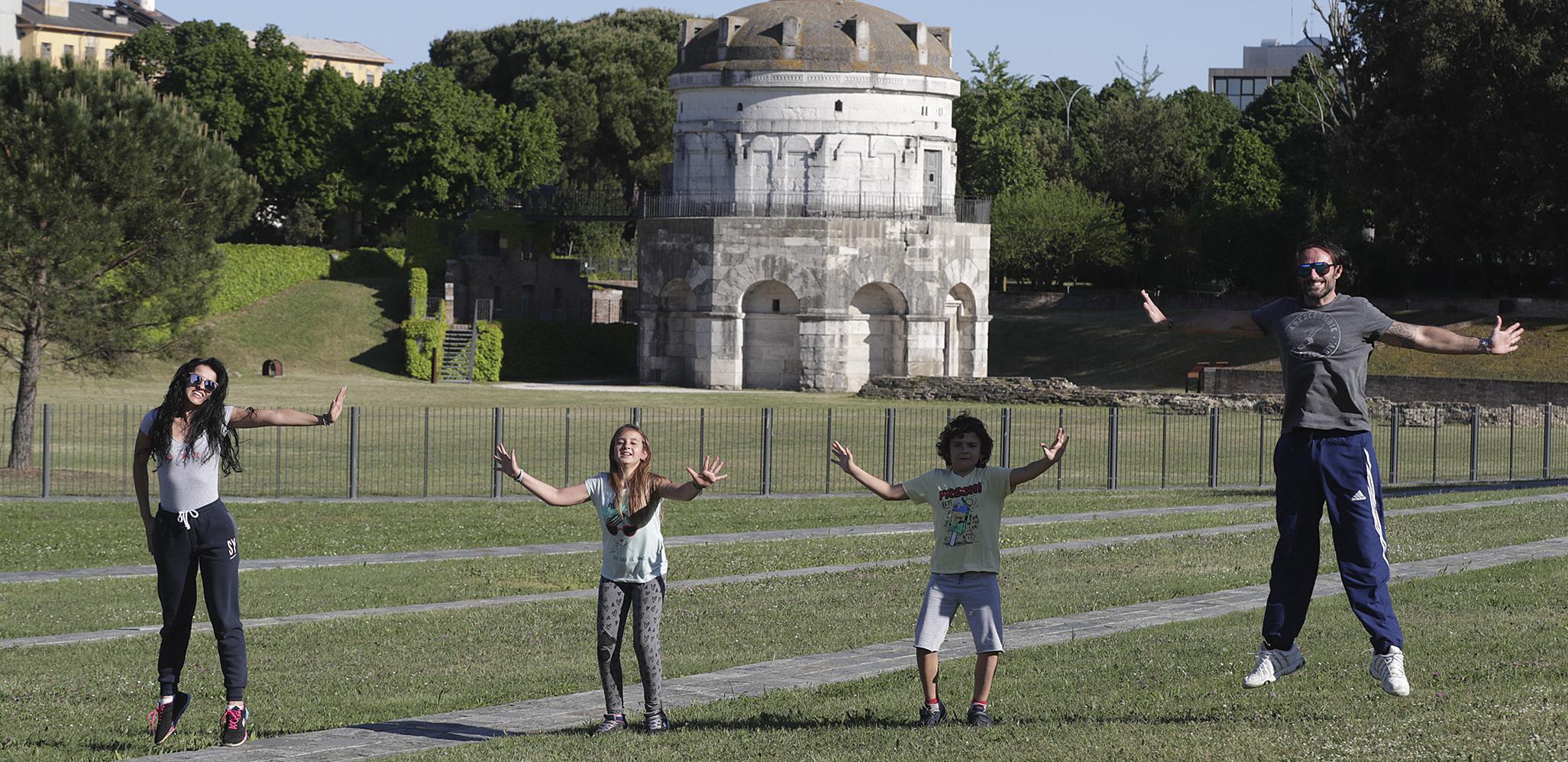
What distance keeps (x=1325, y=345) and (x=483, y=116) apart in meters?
77.6

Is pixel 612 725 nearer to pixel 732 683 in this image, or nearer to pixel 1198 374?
pixel 732 683

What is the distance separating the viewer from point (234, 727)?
10656 millimetres

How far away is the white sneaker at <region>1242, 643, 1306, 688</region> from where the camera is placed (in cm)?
1024

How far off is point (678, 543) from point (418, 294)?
162 ft

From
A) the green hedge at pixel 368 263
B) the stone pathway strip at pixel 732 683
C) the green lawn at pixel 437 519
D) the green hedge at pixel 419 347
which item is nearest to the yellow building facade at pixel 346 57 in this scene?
the green hedge at pixel 368 263

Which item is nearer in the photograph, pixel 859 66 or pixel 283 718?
pixel 283 718

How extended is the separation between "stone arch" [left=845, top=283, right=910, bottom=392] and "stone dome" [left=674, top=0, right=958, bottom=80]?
7.82m

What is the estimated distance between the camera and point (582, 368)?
7394 cm

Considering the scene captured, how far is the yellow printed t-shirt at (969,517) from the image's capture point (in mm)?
10570

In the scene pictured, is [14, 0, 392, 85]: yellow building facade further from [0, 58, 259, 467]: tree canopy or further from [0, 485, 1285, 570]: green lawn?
[0, 485, 1285, 570]: green lawn

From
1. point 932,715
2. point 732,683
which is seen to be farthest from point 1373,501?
point 732,683

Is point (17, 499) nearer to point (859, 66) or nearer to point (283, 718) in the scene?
point (283, 718)

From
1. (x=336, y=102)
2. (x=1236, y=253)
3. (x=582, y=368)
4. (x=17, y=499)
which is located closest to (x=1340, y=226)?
(x=1236, y=253)

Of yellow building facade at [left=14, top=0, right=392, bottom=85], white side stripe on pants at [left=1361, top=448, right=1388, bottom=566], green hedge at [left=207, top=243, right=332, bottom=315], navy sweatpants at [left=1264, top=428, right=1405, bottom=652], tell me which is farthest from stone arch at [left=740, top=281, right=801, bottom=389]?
yellow building facade at [left=14, top=0, right=392, bottom=85]
